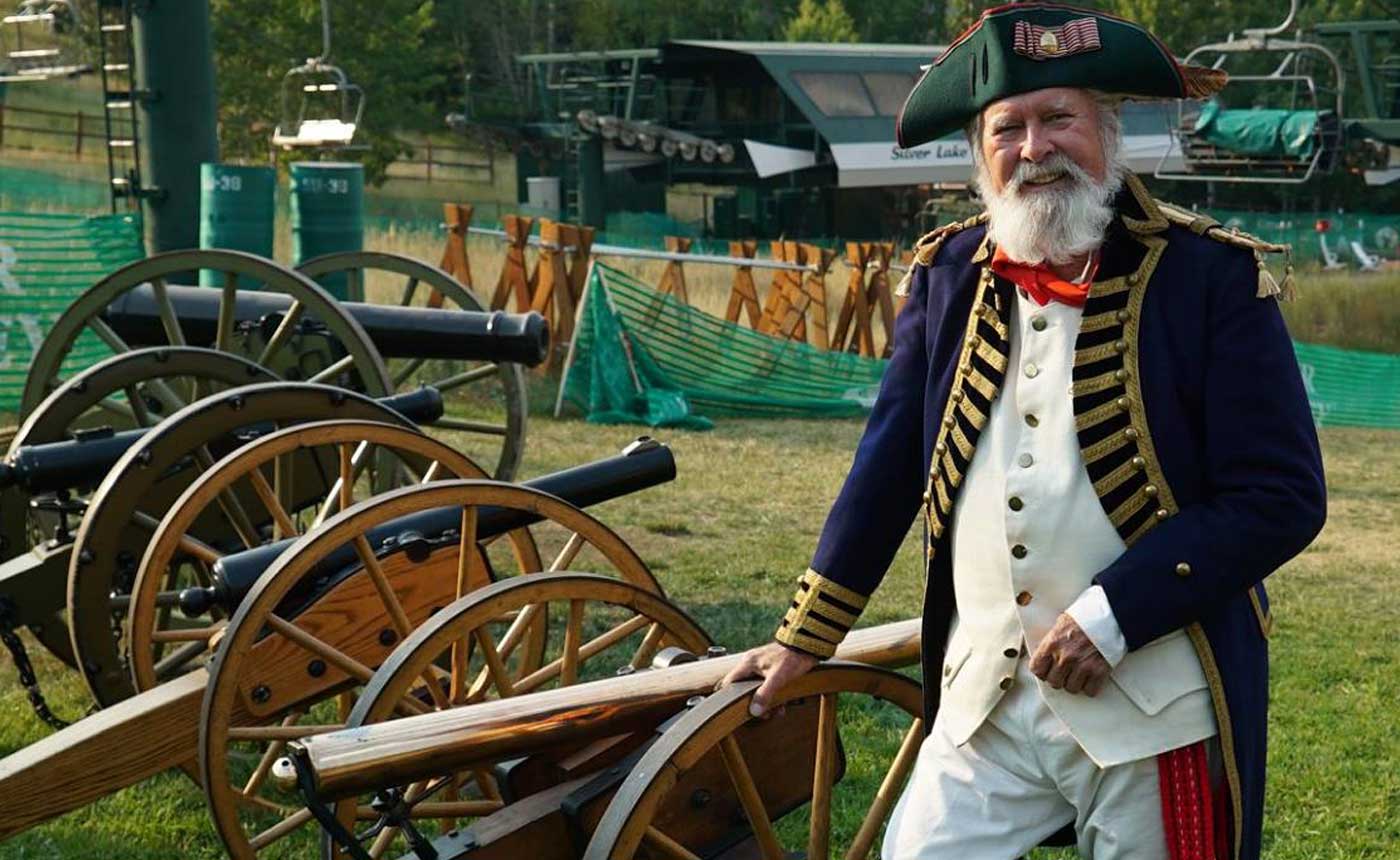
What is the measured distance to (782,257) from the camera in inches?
662

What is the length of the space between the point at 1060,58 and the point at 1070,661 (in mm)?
806

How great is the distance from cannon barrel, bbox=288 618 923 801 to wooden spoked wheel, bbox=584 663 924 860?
0.40 ft

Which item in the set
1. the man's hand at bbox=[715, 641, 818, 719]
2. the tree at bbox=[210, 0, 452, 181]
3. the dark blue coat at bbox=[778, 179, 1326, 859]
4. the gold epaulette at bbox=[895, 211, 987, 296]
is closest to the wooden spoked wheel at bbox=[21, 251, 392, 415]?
the man's hand at bbox=[715, 641, 818, 719]

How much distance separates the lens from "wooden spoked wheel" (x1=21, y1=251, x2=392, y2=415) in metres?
6.05

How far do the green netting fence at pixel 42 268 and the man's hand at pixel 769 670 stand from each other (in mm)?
8182

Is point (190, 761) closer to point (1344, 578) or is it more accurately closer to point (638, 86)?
point (1344, 578)

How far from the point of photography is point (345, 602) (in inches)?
154

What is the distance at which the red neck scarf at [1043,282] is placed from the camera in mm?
2656

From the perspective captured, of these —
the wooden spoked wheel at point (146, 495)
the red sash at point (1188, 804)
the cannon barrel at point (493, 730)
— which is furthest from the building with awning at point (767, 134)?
the red sash at point (1188, 804)

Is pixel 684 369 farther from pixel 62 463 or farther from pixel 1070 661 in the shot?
pixel 1070 661

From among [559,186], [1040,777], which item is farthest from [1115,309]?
[559,186]

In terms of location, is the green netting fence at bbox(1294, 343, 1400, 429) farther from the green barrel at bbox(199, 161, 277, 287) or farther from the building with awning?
the building with awning

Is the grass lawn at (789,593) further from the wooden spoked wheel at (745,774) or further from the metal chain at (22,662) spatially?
the wooden spoked wheel at (745,774)

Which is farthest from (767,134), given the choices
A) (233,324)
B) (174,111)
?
(233,324)
